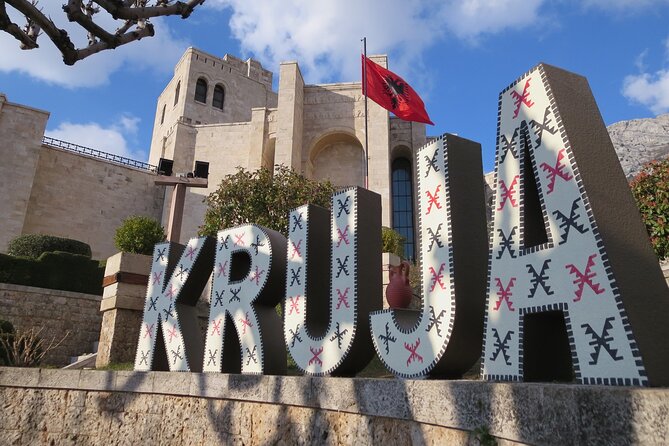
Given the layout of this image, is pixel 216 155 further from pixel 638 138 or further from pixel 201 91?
pixel 638 138

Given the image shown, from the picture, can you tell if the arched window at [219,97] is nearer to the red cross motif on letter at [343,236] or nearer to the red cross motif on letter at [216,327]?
the red cross motif on letter at [216,327]

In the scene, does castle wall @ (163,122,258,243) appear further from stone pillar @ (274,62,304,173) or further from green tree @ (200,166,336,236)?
green tree @ (200,166,336,236)

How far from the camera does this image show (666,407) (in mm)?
2014

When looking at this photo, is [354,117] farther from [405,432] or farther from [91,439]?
[405,432]

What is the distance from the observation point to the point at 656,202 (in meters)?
8.41

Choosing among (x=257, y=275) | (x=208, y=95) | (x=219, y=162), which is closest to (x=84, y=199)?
(x=219, y=162)

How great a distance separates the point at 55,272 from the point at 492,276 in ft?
44.3

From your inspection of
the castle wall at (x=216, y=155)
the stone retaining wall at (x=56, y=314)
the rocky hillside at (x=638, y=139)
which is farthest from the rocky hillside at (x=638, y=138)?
the stone retaining wall at (x=56, y=314)

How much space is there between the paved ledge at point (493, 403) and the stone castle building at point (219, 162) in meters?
19.5

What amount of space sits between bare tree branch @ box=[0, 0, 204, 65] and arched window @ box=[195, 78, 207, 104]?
36.1 metres

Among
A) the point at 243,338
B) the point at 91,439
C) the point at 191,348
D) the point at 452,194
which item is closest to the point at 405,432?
the point at 452,194

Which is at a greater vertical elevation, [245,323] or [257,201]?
[257,201]

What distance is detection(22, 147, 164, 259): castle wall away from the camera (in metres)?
25.0

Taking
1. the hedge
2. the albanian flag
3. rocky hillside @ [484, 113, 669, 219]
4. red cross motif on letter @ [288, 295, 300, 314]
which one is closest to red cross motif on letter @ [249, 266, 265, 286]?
red cross motif on letter @ [288, 295, 300, 314]
